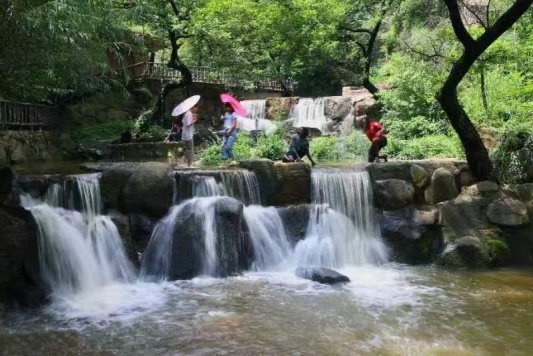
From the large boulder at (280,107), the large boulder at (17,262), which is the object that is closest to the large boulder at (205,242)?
the large boulder at (17,262)

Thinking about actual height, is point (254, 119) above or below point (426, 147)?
above

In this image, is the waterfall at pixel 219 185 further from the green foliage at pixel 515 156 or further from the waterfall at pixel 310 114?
the waterfall at pixel 310 114

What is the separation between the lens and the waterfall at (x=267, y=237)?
32.4ft

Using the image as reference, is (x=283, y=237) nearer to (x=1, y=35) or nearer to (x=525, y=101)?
(x=1, y=35)

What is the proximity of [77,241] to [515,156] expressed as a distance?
949 cm

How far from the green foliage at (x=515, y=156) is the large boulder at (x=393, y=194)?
7.13 feet

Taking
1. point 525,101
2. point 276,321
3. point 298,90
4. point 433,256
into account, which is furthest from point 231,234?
point 298,90

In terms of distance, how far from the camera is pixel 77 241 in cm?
854

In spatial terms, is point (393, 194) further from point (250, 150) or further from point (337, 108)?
point (337, 108)

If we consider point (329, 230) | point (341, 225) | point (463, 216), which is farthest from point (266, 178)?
point (463, 216)

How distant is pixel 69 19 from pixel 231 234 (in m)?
4.75

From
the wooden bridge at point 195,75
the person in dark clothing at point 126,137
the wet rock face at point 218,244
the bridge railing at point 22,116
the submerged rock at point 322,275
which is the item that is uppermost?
the wooden bridge at point 195,75

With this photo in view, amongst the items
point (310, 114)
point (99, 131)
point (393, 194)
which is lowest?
point (393, 194)

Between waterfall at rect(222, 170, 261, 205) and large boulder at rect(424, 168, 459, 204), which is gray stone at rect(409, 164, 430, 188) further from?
waterfall at rect(222, 170, 261, 205)
